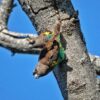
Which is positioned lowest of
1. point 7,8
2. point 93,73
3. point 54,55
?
point 93,73

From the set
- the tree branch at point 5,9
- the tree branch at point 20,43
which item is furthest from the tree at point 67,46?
the tree branch at point 5,9

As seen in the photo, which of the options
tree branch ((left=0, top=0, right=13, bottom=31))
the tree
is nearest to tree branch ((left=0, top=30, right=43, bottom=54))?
the tree

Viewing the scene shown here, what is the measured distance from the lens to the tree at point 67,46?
0.88m

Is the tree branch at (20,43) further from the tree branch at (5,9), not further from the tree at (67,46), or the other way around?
the tree branch at (5,9)

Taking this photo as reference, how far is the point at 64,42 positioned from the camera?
2.98ft

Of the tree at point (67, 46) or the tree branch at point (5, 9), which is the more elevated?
the tree branch at point (5, 9)

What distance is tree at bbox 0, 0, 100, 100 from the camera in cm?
88

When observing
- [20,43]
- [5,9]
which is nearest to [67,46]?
[20,43]

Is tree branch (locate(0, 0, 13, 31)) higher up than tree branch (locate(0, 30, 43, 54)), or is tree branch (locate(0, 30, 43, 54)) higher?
tree branch (locate(0, 0, 13, 31))

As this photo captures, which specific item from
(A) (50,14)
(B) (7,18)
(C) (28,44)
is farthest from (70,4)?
(B) (7,18)

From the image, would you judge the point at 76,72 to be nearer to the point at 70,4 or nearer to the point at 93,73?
the point at 93,73

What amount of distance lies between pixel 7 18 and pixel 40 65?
0.39 meters

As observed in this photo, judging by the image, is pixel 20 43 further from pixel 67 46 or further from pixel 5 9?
pixel 5 9

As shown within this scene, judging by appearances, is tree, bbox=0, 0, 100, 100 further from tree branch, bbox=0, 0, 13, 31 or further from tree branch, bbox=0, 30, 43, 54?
tree branch, bbox=0, 0, 13, 31
